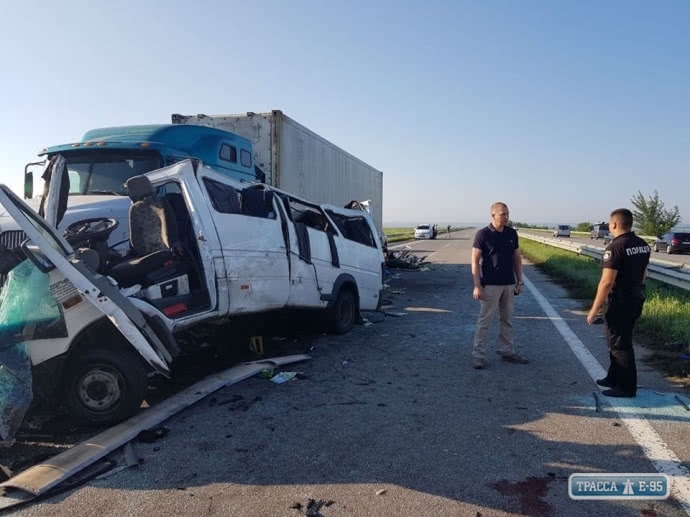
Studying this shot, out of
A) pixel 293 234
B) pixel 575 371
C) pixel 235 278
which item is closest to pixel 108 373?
pixel 235 278

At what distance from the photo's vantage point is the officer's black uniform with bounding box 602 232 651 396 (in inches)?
199

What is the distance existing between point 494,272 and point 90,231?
14.4 ft

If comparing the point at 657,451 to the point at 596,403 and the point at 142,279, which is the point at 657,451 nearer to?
the point at 596,403

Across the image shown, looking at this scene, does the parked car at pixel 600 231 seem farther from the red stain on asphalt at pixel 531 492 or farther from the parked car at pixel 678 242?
the red stain on asphalt at pixel 531 492

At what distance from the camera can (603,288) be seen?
511 centimetres

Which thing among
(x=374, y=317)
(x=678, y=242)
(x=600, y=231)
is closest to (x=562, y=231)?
(x=600, y=231)

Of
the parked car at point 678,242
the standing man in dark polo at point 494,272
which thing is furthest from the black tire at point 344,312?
the parked car at point 678,242

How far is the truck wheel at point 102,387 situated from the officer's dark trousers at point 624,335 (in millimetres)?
4254

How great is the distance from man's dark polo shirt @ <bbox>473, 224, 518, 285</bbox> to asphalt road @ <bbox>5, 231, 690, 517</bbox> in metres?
1.02

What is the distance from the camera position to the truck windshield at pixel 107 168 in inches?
298

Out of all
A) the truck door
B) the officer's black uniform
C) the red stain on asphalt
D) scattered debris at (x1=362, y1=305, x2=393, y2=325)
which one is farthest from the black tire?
the red stain on asphalt

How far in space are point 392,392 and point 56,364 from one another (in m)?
2.97

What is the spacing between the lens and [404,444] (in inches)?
161

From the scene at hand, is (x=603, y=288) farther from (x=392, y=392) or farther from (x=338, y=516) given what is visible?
(x=338, y=516)
